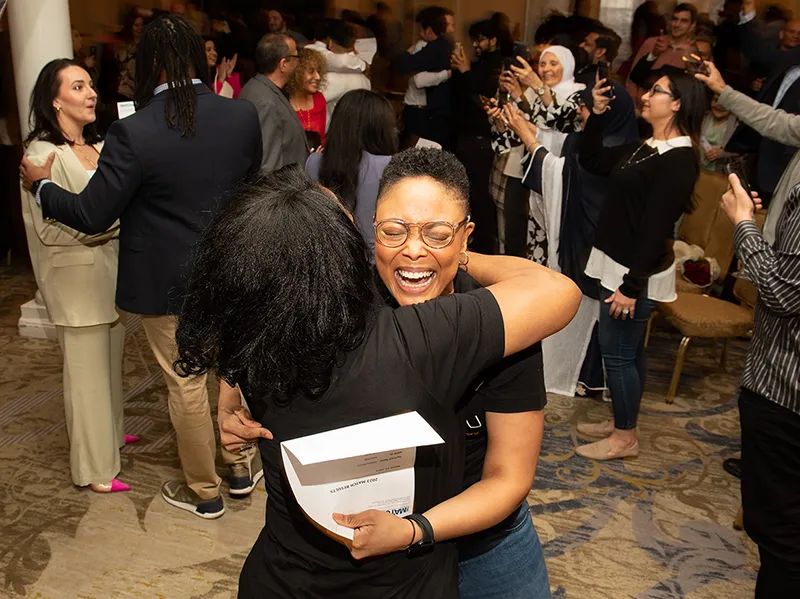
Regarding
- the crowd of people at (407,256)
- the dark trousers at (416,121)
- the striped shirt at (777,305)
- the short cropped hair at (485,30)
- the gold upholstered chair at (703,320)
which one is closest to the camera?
the crowd of people at (407,256)

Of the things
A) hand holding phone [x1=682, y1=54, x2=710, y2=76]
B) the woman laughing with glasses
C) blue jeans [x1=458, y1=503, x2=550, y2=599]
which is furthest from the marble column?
blue jeans [x1=458, y1=503, x2=550, y2=599]

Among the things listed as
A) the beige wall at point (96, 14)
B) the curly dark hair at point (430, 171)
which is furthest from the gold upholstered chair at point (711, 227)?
the beige wall at point (96, 14)

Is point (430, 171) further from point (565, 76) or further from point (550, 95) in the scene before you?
point (565, 76)

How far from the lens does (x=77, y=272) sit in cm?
294

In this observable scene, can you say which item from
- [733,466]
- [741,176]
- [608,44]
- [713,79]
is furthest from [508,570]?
[608,44]

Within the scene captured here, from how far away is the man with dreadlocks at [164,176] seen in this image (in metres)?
2.56

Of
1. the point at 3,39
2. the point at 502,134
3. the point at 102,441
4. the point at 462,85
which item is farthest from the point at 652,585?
the point at 3,39

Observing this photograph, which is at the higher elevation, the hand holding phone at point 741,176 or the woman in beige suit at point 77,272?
the hand holding phone at point 741,176

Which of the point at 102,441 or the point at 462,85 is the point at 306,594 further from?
the point at 462,85

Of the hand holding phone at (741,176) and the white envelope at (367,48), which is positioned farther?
the white envelope at (367,48)

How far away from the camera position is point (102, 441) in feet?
10.4

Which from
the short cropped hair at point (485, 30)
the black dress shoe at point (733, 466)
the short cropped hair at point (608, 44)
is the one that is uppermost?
the short cropped hair at point (485, 30)

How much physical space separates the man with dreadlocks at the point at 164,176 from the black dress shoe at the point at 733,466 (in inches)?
90.3

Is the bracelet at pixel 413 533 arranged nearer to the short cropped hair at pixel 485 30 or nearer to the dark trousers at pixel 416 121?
the short cropped hair at pixel 485 30
